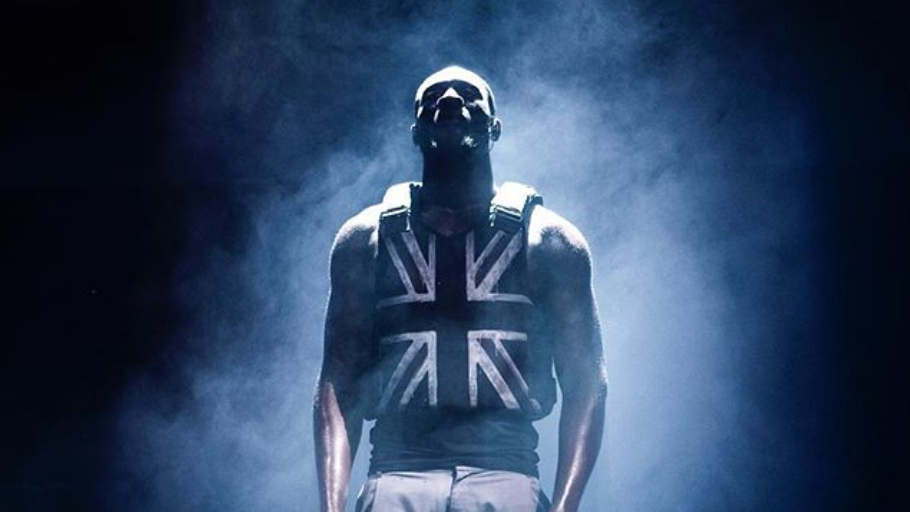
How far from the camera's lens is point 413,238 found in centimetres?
245

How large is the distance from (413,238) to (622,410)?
138 centimetres

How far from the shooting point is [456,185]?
8.16 ft

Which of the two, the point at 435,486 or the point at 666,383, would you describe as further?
the point at 666,383

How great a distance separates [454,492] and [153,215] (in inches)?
78.7

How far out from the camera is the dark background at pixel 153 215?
344 centimetres

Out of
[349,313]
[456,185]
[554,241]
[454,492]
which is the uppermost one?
[456,185]

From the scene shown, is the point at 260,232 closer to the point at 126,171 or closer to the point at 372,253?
the point at 126,171

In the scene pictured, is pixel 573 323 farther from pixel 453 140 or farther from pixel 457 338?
pixel 453 140

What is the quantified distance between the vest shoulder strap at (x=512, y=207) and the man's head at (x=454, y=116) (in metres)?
0.12

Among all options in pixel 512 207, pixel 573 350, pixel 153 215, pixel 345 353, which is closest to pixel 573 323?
pixel 573 350

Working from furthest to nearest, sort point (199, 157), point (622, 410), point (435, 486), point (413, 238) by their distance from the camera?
point (199, 157) → point (622, 410) → point (413, 238) → point (435, 486)

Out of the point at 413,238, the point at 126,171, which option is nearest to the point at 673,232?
the point at 413,238

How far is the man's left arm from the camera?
89.7 inches

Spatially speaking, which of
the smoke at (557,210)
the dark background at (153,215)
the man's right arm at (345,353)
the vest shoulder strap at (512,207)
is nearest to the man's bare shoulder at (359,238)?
the man's right arm at (345,353)
